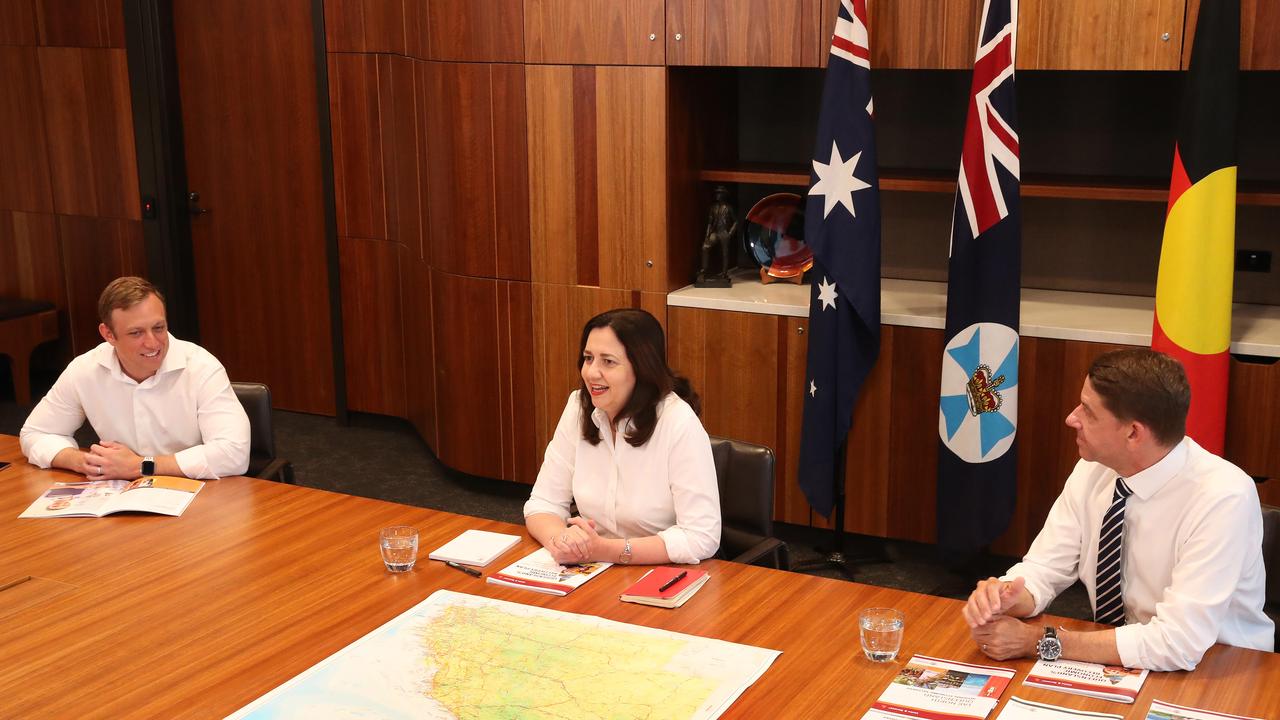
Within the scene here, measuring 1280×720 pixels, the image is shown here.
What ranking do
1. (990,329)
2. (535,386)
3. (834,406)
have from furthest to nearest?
(535,386), (834,406), (990,329)

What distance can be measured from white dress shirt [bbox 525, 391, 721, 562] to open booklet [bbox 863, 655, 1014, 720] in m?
0.75

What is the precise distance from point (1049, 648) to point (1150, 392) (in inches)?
21.1

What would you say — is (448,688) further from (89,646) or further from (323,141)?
(323,141)

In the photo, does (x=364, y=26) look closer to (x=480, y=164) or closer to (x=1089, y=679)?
(x=480, y=164)

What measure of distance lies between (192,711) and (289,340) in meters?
4.78

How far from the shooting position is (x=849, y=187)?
179 inches

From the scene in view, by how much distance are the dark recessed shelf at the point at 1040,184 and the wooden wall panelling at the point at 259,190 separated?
8.33 ft

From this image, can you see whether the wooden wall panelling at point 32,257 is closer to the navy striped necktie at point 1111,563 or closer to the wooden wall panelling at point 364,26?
the wooden wall panelling at point 364,26

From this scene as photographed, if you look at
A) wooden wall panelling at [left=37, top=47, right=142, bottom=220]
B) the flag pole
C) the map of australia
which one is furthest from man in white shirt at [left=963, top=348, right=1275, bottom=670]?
wooden wall panelling at [left=37, top=47, right=142, bottom=220]

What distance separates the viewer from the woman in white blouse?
312 centimetres

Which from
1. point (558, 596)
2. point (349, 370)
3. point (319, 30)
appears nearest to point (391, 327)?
point (349, 370)

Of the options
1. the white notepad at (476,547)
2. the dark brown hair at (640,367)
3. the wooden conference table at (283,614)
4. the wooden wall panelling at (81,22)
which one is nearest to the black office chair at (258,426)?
the wooden conference table at (283,614)

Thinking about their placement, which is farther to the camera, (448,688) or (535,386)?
(535,386)

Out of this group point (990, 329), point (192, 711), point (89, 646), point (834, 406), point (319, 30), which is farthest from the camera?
point (319, 30)
